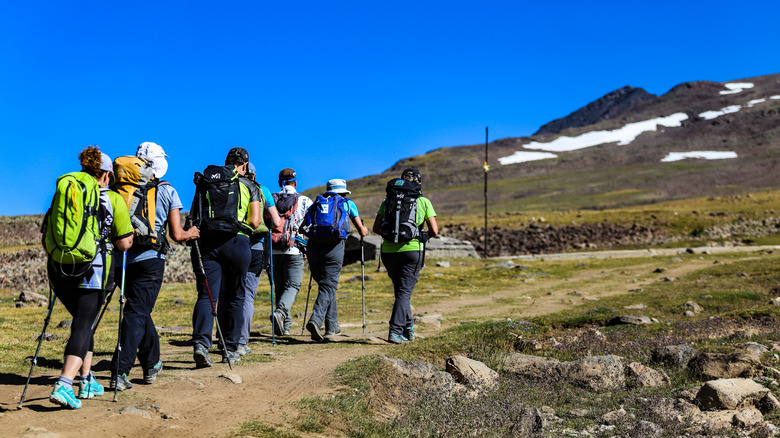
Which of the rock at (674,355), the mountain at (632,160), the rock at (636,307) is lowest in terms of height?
the rock at (636,307)

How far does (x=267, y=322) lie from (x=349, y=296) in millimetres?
5393

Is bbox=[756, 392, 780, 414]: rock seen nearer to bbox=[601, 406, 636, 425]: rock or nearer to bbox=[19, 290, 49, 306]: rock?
bbox=[601, 406, 636, 425]: rock

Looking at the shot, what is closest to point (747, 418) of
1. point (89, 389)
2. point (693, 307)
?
point (89, 389)

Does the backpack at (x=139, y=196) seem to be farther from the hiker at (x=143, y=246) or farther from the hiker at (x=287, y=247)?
the hiker at (x=287, y=247)

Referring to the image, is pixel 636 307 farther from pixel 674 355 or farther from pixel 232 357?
pixel 232 357

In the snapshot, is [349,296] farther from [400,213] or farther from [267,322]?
[400,213]

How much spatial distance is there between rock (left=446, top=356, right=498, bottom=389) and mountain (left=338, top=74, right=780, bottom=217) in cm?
8651

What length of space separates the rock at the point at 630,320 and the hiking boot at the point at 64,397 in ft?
35.8

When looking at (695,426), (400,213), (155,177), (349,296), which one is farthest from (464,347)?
(349,296)

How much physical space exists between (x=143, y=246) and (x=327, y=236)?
4131mm

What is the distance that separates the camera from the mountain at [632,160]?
349 ft

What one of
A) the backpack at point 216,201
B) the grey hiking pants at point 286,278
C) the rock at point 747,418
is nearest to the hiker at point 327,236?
the grey hiking pants at point 286,278

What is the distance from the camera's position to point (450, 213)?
100 meters

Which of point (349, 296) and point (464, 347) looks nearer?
point (464, 347)
